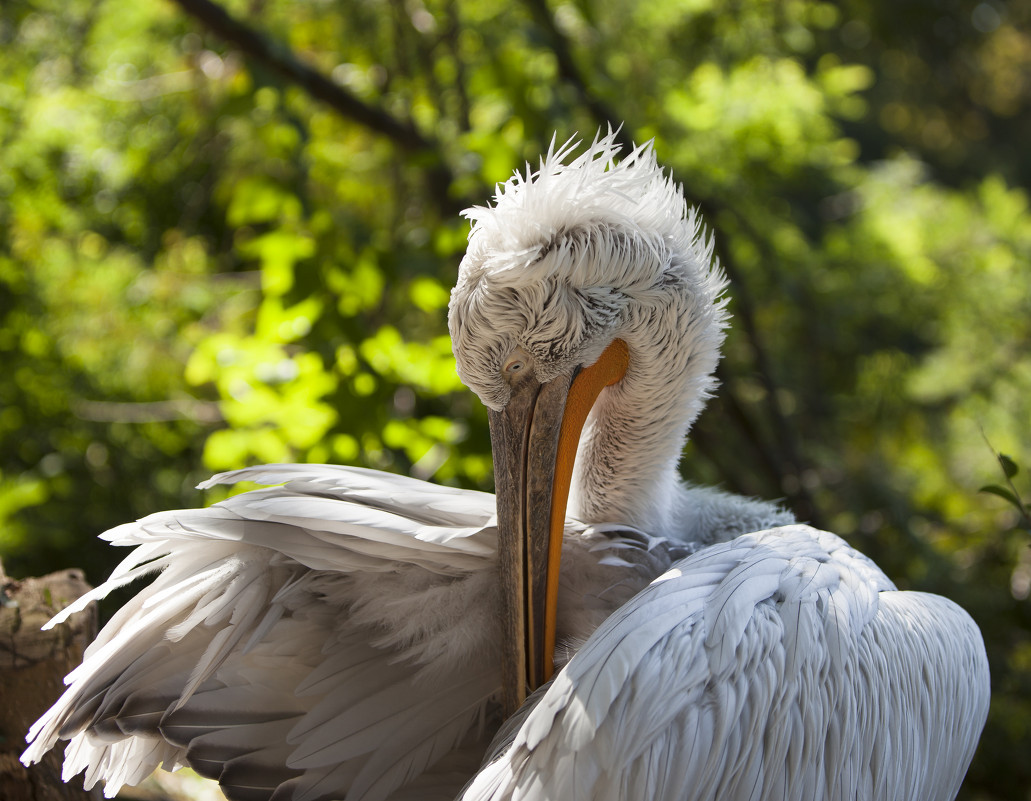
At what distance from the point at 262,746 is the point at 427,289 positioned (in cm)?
174

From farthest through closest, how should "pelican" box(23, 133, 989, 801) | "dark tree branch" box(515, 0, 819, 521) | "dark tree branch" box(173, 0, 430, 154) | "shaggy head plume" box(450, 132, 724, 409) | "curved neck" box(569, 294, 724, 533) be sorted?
1. "dark tree branch" box(515, 0, 819, 521)
2. "dark tree branch" box(173, 0, 430, 154)
3. "curved neck" box(569, 294, 724, 533)
4. "shaggy head plume" box(450, 132, 724, 409)
5. "pelican" box(23, 133, 989, 801)

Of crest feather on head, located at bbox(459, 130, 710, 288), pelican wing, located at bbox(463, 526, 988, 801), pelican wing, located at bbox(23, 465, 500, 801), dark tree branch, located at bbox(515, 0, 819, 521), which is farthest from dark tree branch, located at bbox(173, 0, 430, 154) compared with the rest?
pelican wing, located at bbox(463, 526, 988, 801)

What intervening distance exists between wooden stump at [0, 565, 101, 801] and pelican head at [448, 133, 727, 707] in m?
0.96

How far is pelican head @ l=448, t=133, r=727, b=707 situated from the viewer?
1559 mm

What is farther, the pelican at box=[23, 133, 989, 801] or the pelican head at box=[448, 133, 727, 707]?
the pelican head at box=[448, 133, 727, 707]

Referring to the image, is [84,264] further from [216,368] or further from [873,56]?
[873,56]

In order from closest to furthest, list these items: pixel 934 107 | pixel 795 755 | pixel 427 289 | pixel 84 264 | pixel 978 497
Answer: pixel 795 755
pixel 427 289
pixel 978 497
pixel 84 264
pixel 934 107

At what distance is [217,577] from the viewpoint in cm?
162

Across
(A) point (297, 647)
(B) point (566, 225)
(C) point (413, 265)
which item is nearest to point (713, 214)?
(C) point (413, 265)

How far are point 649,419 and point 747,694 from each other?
0.64m

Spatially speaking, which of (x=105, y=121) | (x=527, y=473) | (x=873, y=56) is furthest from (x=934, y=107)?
(x=527, y=473)

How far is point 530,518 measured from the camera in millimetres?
1605

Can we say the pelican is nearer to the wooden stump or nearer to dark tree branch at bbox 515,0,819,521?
the wooden stump

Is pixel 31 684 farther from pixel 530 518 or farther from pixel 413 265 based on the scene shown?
pixel 413 265
